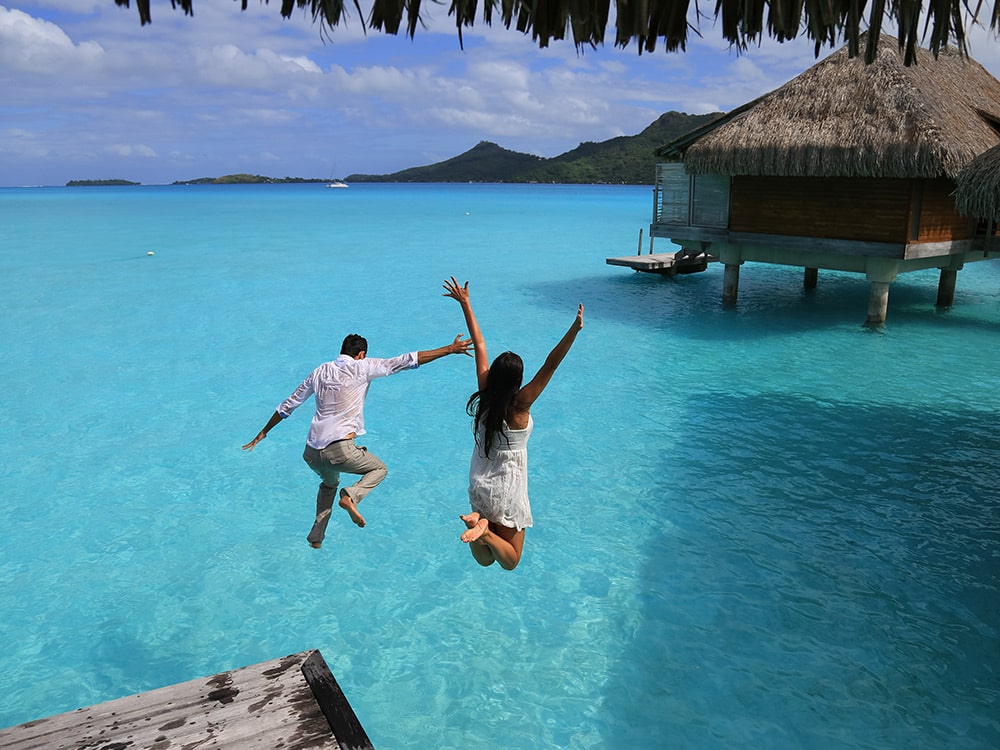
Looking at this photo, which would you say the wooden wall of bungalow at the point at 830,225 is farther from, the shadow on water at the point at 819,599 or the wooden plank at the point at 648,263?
the shadow on water at the point at 819,599

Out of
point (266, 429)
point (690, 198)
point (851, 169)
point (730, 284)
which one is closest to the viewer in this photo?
point (266, 429)

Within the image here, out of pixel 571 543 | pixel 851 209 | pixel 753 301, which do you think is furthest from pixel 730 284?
pixel 571 543

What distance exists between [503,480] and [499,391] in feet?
1.78

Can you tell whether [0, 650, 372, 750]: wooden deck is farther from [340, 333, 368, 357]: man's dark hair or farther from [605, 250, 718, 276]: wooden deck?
[605, 250, 718, 276]: wooden deck

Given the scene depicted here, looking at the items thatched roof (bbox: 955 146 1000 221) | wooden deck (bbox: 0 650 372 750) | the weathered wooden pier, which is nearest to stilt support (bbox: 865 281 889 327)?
thatched roof (bbox: 955 146 1000 221)

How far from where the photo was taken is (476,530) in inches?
169

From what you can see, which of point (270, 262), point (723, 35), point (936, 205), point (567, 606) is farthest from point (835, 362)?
point (270, 262)

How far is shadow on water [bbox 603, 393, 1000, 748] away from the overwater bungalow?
634 cm

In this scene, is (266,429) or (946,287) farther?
(946,287)

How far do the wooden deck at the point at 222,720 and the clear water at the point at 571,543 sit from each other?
1766mm

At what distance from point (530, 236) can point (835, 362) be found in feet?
103

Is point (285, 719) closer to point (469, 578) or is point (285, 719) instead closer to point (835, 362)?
point (469, 578)

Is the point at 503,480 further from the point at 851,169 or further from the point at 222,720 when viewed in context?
the point at 851,169

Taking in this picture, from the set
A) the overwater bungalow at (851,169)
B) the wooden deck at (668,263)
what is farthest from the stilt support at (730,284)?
the wooden deck at (668,263)
